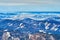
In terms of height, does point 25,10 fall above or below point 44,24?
above

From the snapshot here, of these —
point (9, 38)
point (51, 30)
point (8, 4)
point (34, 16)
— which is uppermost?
point (8, 4)

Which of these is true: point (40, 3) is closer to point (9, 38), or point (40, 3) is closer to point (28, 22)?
point (28, 22)

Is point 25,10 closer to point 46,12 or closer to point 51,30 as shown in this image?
point 46,12

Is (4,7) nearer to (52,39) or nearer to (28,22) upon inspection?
(28,22)

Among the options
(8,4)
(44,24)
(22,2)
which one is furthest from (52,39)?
(8,4)

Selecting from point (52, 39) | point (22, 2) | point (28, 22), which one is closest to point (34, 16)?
point (28, 22)

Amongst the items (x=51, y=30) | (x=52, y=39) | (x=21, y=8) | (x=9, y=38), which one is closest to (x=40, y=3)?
(x=21, y=8)

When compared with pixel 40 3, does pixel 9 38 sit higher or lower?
lower
